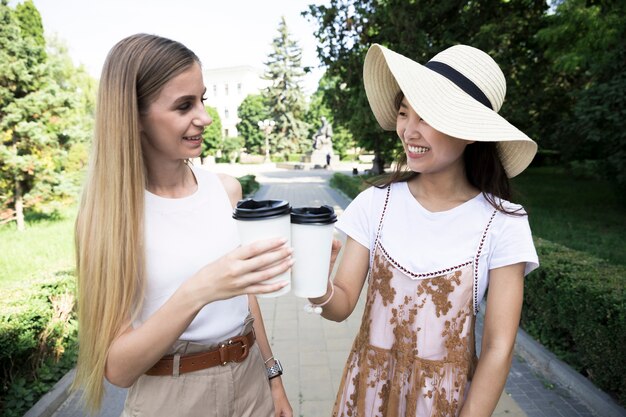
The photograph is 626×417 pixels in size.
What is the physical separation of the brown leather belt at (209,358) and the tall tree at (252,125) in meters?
53.0

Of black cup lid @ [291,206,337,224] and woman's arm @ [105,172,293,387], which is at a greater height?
black cup lid @ [291,206,337,224]

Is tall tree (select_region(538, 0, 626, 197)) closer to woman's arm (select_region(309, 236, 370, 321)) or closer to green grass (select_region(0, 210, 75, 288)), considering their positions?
Result: woman's arm (select_region(309, 236, 370, 321))

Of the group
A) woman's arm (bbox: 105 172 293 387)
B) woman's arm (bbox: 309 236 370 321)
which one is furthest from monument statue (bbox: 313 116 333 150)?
woman's arm (bbox: 105 172 293 387)

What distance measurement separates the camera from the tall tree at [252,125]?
176ft

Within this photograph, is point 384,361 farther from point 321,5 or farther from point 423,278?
point 321,5

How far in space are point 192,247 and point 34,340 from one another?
113 inches

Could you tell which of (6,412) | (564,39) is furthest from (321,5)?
(6,412)

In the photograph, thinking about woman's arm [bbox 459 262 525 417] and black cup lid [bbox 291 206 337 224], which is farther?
woman's arm [bbox 459 262 525 417]

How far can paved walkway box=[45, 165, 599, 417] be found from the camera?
3.33 metres

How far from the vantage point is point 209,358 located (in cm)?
145

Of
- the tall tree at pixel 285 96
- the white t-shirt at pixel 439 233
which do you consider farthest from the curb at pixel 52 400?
the tall tree at pixel 285 96

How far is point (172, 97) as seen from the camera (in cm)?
130

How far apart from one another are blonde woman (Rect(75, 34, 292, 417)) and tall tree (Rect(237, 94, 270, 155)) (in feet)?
174

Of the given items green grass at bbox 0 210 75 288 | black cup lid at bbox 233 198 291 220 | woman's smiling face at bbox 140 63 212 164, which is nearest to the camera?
black cup lid at bbox 233 198 291 220
